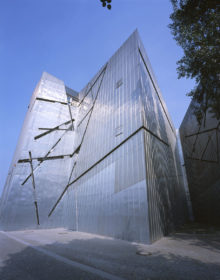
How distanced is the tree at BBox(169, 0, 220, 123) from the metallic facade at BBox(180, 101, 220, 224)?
410cm

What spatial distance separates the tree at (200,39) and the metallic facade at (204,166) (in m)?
4.10

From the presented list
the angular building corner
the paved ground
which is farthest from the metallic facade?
the paved ground

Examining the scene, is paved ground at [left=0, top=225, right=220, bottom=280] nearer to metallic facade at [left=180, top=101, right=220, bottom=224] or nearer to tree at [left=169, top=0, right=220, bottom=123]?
tree at [left=169, top=0, right=220, bottom=123]

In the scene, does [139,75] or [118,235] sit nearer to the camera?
[118,235]

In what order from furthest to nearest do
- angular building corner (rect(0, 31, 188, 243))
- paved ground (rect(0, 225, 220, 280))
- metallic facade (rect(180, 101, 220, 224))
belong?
1. metallic facade (rect(180, 101, 220, 224))
2. angular building corner (rect(0, 31, 188, 243))
3. paved ground (rect(0, 225, 220, 280))

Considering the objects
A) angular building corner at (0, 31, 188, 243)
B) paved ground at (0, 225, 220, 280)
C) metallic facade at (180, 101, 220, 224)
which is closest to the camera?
paved ground at (0, 225, 220, 280)

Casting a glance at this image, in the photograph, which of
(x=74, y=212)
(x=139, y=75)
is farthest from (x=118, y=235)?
(x=139, y=75)

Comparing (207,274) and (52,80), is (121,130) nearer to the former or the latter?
(207,274)

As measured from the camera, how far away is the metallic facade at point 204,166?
11.6 metres

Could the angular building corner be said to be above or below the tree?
below

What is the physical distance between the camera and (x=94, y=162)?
35.6 feet

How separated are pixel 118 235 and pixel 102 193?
248 cm

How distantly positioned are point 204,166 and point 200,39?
10770 millimetres

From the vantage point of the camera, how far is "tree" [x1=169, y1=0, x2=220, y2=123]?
23.5ft
